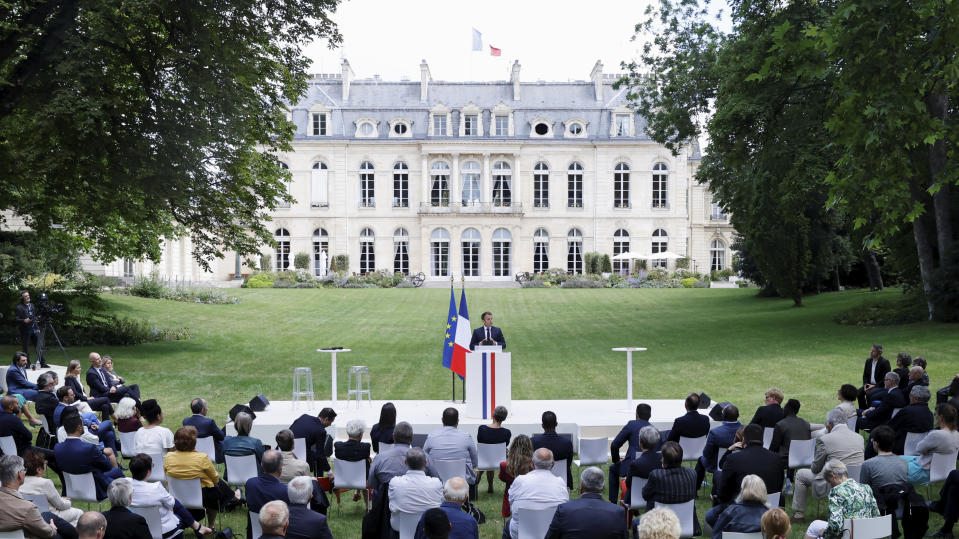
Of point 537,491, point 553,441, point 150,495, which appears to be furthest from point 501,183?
point 150,495

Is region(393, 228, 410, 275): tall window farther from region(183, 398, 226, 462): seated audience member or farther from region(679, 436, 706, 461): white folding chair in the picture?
region(679, 436, 706, 461): white folding chair

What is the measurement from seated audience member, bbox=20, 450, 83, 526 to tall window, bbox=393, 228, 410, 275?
44.8 metres

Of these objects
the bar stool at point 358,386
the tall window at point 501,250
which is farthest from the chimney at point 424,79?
the bar stool at point 358,386

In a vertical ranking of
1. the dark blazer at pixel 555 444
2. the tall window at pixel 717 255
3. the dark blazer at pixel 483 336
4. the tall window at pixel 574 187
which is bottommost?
the dark blazer at pixel 555 444

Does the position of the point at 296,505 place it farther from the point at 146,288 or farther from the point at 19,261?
the point at 146,288

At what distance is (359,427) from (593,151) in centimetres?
4523

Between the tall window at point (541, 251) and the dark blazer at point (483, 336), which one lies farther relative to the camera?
the tall window at point (541, 251)

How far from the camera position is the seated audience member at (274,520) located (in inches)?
197

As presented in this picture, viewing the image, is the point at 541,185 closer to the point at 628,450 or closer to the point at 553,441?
the point at 628,450

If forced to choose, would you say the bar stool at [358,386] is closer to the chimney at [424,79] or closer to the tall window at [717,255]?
the chimney at [424,79]

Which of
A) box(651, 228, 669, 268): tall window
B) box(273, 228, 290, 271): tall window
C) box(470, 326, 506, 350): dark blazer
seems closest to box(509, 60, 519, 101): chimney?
box(651, 228, 669, 268): tall window

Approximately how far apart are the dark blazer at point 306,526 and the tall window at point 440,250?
45344mm

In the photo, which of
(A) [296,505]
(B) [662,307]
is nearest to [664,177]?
(B) [662,307]

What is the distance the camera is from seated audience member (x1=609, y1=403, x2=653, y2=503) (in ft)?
25.2
